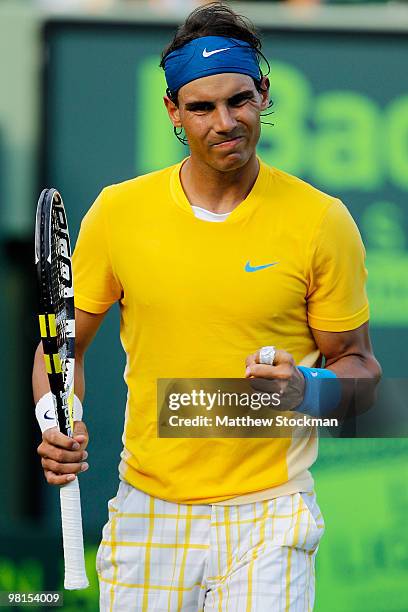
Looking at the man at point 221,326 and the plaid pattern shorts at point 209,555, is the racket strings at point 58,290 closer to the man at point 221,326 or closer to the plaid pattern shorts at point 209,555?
the man at point 221,326

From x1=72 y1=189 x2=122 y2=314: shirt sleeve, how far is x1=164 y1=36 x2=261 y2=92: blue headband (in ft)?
1.27

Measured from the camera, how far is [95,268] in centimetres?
317

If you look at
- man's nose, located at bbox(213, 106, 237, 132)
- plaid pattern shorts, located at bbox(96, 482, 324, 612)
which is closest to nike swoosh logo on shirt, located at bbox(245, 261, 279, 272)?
man's nose, located at bbox(213, 106, 237, 132)

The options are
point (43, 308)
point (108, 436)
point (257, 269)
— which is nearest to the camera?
point (43, 308)

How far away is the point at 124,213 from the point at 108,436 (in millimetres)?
2187

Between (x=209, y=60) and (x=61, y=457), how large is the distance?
42.1 inches

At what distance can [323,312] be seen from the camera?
3.00 metres

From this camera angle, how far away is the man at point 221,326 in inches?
117

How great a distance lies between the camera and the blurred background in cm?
520

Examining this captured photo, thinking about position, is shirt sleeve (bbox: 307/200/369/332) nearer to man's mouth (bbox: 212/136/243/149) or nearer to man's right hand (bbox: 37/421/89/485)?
man's mouth (bbox: 212/136/243/149)

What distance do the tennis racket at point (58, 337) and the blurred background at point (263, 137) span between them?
224 centimetres

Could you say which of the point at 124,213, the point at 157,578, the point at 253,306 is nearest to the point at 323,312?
the point at 253,306

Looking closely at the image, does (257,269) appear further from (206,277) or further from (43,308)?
(43,308)

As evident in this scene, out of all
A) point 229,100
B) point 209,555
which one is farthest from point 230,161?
point 209,555
